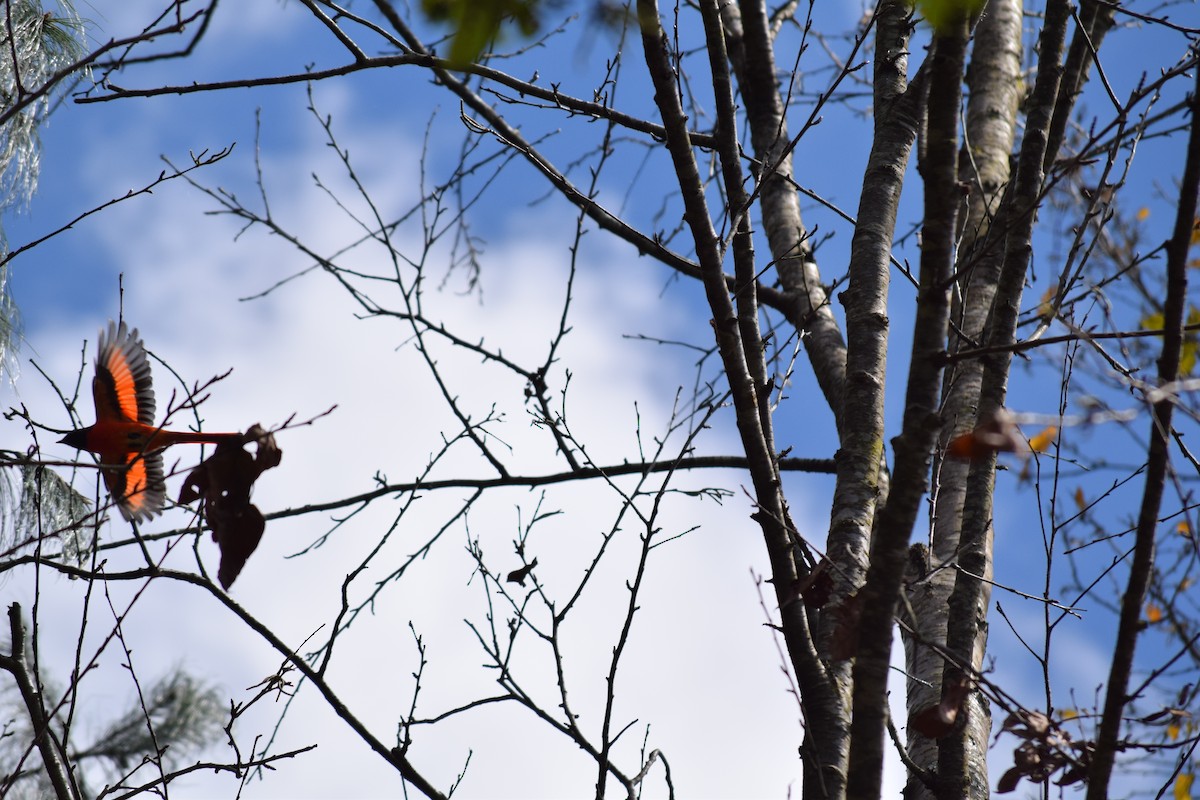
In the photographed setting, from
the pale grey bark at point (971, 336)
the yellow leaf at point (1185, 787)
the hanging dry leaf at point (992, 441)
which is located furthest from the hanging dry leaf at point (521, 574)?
the yellow leaf at point (1185, 787)

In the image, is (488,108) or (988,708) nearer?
(488,108)

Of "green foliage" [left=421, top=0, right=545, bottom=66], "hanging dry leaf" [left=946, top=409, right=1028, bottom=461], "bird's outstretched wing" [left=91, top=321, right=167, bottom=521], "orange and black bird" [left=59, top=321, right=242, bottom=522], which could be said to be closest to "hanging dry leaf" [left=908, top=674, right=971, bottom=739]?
"hanging dry leaf" [left=946, top=409, right=1028, bottom=461]

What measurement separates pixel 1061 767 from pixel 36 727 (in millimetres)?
1917

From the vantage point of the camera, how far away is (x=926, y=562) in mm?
2475

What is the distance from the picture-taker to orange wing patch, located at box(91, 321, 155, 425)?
3676 mm

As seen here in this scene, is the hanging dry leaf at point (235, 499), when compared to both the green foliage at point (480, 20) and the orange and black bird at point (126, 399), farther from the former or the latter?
the orange and black bird at point (126, 399)

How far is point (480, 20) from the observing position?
3.27 feet

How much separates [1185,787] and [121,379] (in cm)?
461

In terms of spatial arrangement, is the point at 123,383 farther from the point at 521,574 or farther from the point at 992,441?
the point at 992,441

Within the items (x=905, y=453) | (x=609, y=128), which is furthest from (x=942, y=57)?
(x=609, y=128)

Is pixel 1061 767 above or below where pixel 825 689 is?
below

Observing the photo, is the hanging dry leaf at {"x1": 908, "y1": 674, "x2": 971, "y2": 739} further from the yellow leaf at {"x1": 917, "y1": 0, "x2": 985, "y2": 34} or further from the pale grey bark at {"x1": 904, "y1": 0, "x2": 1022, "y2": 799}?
the yellow leaf at {"x1": 917, "y1": 0, "x2": 985, "y2": 34}

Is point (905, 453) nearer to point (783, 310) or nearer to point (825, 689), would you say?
point (825, 689)

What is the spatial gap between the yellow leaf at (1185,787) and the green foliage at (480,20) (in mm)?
4320
